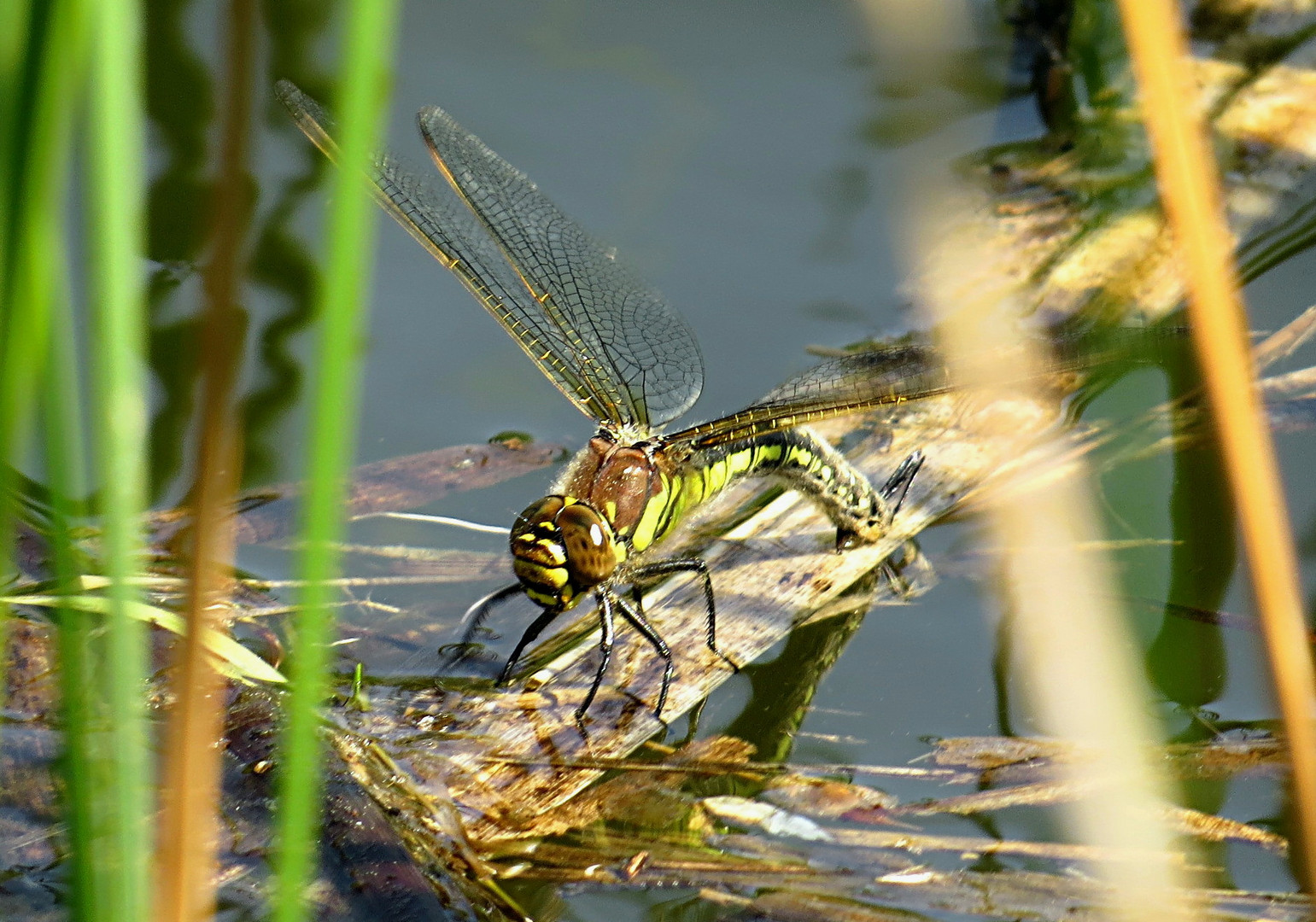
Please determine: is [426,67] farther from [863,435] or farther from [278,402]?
[863,435]

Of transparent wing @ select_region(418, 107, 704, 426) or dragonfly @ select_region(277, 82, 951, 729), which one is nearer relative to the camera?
dragonfly @ select_region(277, 82, 951, 729)

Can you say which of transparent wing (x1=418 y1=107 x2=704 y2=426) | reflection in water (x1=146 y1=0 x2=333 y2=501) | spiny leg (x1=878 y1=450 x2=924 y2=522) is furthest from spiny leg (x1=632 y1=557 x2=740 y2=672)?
reflection in water (x1=146 y1=0 x2=333 y2=501)

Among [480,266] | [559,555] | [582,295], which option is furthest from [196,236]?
[559,555]

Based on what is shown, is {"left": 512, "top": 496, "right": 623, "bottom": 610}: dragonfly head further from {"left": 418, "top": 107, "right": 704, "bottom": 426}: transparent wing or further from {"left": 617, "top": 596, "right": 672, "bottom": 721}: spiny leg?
{"left": 418, "top": 107, "right": 704, "bottom": 426}: transparent wing

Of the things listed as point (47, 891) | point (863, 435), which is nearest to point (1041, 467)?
point (863, 435)

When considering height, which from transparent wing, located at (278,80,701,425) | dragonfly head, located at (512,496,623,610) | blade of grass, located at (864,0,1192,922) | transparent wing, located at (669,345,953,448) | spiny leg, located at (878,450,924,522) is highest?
transparent wing, located at (278,80,701,425)
